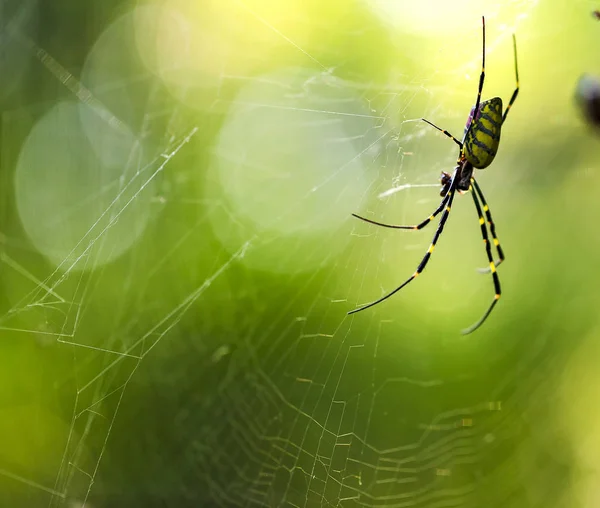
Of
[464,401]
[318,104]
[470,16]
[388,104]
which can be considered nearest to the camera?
[388,104]

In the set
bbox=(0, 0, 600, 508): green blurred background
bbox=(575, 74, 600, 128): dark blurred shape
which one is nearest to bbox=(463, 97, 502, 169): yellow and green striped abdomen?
bbox=(0, 0, 600, 508): green blurred background

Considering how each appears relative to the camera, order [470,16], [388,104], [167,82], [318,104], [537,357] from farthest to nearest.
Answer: [537,357] → [167,82] → [318,104] → [470,16] → [388,104]

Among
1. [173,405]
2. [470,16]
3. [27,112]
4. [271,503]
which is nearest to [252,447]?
[271,503]

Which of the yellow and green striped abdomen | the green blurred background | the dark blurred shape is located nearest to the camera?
the dark blurred shape

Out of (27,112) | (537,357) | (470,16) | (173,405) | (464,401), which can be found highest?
(470,16)

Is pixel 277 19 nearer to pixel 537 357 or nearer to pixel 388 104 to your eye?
pixel 388 104

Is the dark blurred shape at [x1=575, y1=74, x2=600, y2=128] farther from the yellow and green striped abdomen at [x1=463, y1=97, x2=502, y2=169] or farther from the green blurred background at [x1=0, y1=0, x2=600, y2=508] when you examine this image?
the green blurred background at [x1=0, y1=0, x2=600, y2=508]

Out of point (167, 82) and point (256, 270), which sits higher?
point (167, 82)
